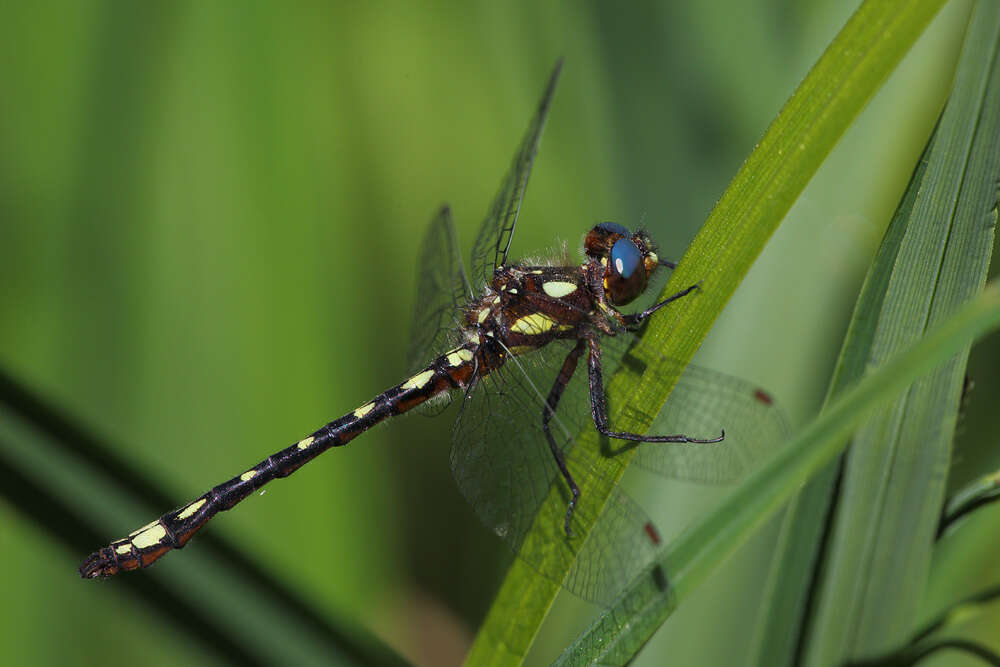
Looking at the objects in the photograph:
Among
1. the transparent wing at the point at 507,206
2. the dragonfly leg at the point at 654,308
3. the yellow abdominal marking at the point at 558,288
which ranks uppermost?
the transparent wing at the point at 507,206

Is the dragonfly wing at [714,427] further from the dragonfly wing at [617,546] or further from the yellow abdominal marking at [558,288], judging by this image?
the yellow abdominal marking at [558,288]

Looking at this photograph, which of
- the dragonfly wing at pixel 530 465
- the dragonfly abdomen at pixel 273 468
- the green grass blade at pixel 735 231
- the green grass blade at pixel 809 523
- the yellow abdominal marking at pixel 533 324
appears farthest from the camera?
the yellow abdominal marking at pixel 533 324

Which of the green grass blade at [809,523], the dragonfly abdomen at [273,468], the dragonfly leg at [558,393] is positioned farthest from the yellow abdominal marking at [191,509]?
the green grass blade at [809,523]

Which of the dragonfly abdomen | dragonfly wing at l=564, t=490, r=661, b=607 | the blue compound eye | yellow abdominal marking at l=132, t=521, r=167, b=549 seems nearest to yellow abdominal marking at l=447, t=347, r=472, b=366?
the dragonfly abdomen

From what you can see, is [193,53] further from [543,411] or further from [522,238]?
[543,411]

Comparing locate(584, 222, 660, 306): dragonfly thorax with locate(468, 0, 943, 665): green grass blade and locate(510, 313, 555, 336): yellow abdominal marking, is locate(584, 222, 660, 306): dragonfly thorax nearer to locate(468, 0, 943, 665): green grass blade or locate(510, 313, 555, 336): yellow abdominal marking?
locate(510, 313, 555, 336): yellow abdominal marking

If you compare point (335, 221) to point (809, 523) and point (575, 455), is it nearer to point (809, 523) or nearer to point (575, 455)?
point (575, 455)
